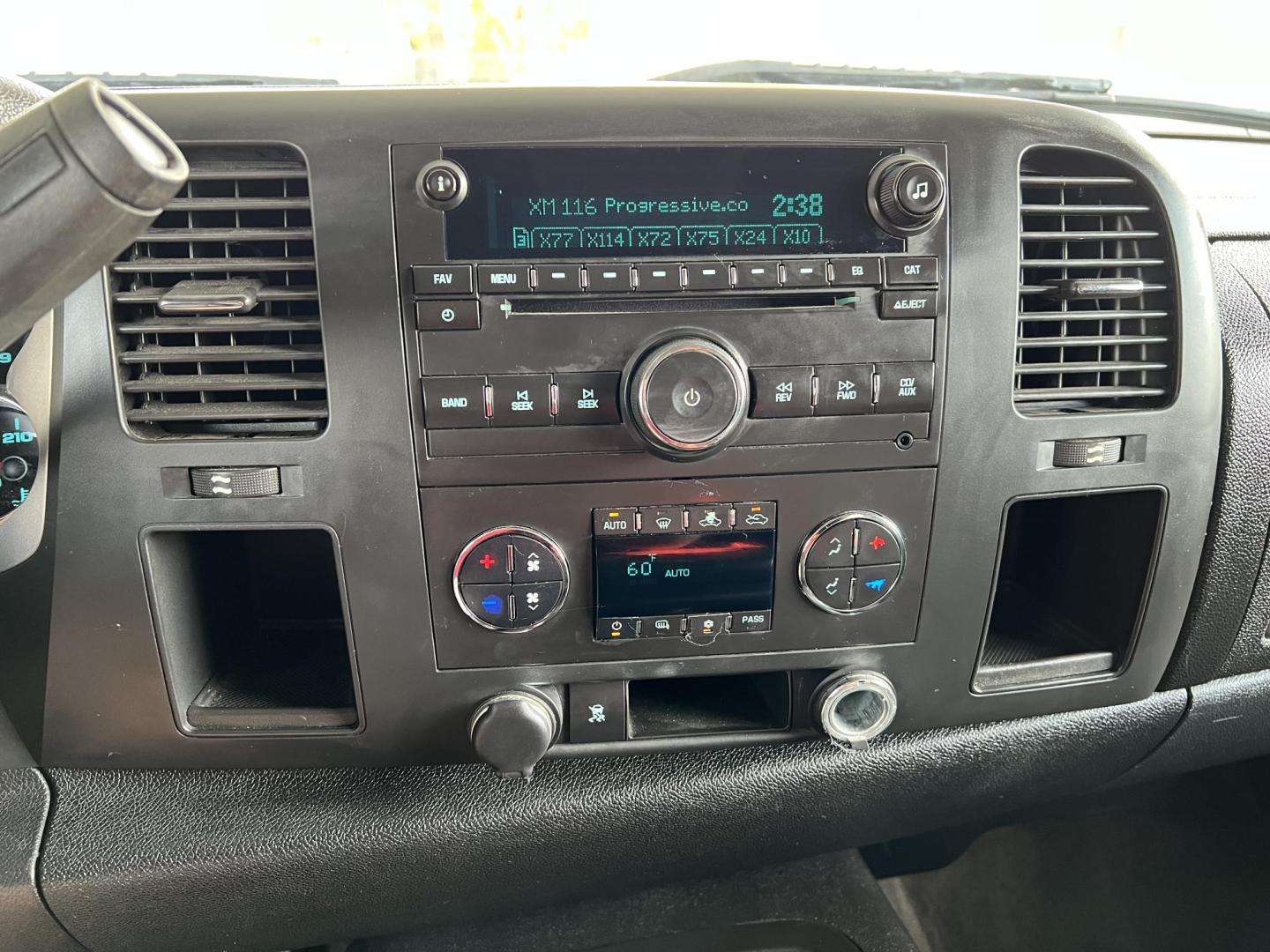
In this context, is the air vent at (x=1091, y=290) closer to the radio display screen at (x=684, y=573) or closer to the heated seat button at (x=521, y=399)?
the radio display screen at (x=684, y=573)

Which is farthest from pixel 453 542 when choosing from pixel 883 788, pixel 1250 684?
pixel 1250 684

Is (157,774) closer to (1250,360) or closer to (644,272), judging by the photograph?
(644,272)

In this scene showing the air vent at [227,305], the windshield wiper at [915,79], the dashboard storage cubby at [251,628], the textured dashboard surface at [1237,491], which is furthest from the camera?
the windshield wiper at [915,79]

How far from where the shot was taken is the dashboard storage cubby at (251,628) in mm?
794

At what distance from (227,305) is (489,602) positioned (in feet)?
1.01

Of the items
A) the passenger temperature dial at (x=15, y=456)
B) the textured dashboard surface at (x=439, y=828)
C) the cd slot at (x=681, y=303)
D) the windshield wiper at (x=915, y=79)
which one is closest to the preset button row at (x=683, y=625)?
the textured dashboard surface at (x=439, y=828)

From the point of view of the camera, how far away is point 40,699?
793 millimetres

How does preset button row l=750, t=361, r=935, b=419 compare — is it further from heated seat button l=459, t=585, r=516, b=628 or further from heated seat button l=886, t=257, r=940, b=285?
heated seat button l=459, t=585, r=516, b=628

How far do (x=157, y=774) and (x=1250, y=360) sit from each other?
3.70ft

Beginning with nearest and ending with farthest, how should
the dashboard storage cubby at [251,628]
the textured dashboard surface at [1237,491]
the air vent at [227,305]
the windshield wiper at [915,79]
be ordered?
1. the air vent at [227,305]
2. the dashboard storage cubby at [251,628]
3. the textured dashboard surface at [1237,491]
4. the windshield wiper at [915,79]

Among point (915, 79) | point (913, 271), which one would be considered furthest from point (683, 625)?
point (915, 79)

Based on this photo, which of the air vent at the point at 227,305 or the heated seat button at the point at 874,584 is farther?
the heated seat button at the point at 874,584

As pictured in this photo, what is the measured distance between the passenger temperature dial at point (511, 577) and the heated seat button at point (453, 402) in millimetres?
97

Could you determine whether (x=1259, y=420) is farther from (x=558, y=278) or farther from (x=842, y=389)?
(x=558, y=278)
